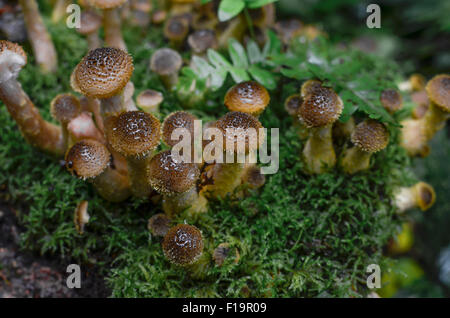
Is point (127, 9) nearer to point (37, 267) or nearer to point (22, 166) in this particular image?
point (22, 166)

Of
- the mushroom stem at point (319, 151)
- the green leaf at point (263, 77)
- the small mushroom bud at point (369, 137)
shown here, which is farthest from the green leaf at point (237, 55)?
the small mushroom bud at point (369, 137)

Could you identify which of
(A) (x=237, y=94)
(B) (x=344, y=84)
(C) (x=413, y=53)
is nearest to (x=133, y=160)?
(A) (x=237, y=94)

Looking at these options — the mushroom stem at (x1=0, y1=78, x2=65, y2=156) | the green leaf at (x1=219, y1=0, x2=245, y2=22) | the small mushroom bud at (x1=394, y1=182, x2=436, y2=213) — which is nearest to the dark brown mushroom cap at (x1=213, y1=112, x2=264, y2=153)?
the green leaf at (x1=219, y1=0, x2=245, y2=22)

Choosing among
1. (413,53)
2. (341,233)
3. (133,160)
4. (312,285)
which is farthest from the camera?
(413,53)

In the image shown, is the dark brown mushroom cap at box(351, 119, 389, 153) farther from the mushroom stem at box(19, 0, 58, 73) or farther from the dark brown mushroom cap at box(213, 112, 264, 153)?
the mushroom stem at box(19, 0, 58, 73)

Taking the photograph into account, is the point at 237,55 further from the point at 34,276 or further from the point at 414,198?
the point at 34,276
